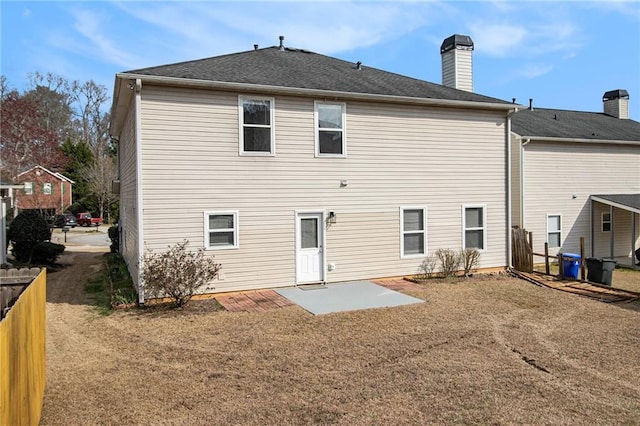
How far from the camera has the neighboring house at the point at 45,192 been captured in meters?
36.2

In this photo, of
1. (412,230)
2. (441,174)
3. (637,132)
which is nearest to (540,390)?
(412,230)

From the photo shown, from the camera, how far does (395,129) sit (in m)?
12.5

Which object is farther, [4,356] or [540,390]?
[540,390]

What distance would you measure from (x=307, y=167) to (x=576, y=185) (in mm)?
11814

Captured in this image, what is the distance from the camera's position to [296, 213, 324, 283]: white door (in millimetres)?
11570

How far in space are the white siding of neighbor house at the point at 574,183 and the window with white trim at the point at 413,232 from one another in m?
5.75

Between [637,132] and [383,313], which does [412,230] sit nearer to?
[383,313]

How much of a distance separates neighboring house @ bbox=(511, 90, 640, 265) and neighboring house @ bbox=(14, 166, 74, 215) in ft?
109

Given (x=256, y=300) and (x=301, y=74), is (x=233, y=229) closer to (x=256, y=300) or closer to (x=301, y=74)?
(x=256, y=300)

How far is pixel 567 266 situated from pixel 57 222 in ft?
122

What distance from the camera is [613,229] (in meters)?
18.2

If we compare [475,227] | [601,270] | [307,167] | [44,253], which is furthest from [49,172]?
[601,270]

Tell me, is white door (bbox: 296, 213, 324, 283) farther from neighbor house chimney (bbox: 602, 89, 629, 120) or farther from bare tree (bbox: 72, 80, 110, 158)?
bare tree (bbox: 72, 80, 110, 158)

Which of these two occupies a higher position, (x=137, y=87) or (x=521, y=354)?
(x=137, y=87)
